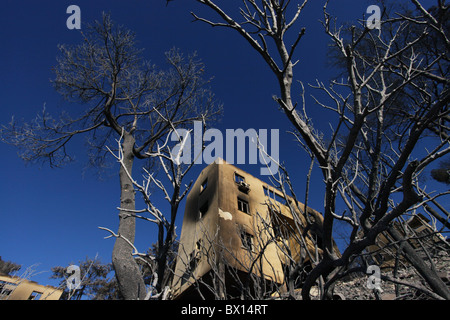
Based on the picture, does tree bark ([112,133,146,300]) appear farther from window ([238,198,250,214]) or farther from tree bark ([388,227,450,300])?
window ([238,198,250,214])

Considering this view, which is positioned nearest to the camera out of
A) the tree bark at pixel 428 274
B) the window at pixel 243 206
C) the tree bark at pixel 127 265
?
the tree bark at pixel 127 265

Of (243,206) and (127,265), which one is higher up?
(243,206)

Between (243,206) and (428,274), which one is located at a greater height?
(243,206)

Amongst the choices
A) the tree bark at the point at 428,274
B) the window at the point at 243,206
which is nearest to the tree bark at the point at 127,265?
the tree bark at the point at 428,274

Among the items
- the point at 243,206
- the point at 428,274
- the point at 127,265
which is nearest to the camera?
the point at 127,265

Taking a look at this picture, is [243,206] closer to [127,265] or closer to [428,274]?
[428,274]

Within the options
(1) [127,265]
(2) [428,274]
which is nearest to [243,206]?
(2) [428,274]

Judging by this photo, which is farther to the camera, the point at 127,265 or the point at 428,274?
the point at 428,274

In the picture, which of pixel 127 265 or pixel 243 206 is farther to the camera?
pixel 243 206

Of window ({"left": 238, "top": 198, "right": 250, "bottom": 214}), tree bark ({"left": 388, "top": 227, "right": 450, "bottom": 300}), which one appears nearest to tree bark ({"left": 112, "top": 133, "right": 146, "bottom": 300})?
tree bark ({"left": 388, "top": 227, "right": 450, "bottom": 300})

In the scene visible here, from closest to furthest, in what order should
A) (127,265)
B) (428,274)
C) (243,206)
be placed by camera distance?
(127,265), (428,274), (243,206)

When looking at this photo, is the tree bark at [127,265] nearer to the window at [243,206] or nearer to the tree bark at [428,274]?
the tree bark at [428,274]
